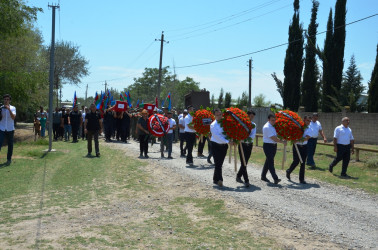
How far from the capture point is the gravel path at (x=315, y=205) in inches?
255

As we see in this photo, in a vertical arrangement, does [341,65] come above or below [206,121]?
above

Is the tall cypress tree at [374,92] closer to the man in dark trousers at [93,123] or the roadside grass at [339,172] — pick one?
the roadside grass at [339,172]

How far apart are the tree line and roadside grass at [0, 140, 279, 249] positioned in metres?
23.0

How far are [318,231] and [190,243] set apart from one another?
2168 mm

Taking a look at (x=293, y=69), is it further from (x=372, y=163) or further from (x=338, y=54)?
(x=372, y=163)

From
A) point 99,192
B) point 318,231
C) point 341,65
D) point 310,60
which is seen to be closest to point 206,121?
point 99,192

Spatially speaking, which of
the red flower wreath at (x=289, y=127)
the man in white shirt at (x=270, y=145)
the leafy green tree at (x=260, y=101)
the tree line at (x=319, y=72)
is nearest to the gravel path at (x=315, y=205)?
the man in white shirt at (x=270, y=145)

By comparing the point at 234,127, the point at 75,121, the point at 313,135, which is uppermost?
the point at 234,127

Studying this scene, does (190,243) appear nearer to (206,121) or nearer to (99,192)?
(99,192)

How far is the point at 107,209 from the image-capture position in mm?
7680

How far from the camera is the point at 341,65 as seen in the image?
32688 millimetres

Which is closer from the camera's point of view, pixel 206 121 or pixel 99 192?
A: pixel 99 192

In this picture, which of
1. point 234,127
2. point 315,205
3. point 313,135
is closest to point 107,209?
point 234,127

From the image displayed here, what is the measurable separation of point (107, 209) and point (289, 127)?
5.68 metres
